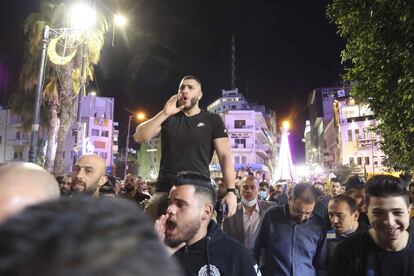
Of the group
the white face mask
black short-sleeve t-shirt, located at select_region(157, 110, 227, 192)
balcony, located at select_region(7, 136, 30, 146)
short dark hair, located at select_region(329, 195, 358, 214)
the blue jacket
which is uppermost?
balcony, located at select_region(7, 136, 30, 146)

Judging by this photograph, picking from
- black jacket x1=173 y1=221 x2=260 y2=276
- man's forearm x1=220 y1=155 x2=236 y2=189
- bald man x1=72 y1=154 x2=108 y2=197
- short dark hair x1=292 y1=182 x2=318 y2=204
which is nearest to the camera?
black jacket x1=173 y1=221 x2=260 y2=276

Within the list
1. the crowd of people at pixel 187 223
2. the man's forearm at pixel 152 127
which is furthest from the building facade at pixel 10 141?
the man's forearm at pixel 152 127

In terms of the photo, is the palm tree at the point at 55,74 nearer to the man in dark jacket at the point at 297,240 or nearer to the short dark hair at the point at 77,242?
the man in dark jacket at the point at 297,240

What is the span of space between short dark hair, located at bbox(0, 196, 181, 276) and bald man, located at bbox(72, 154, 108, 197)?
13.8ft

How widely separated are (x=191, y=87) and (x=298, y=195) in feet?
7.77

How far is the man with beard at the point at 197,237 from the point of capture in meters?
3.24

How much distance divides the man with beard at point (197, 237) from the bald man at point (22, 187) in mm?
1662

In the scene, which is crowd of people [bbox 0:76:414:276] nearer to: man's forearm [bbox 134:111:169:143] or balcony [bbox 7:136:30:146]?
man's forearm [bbox 134:111:169:143]

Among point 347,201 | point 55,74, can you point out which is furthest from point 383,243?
point 55,74

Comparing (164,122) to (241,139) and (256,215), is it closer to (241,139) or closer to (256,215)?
(256,215)

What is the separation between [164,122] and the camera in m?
4.36

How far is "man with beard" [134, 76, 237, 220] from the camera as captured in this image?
4230 millimetres

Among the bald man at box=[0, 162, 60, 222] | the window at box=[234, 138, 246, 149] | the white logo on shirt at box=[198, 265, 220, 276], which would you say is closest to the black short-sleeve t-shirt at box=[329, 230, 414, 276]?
the white logo on shirt at box=[198, 265, 220, 276]

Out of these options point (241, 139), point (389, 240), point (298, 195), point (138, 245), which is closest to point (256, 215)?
point (298, 195)
